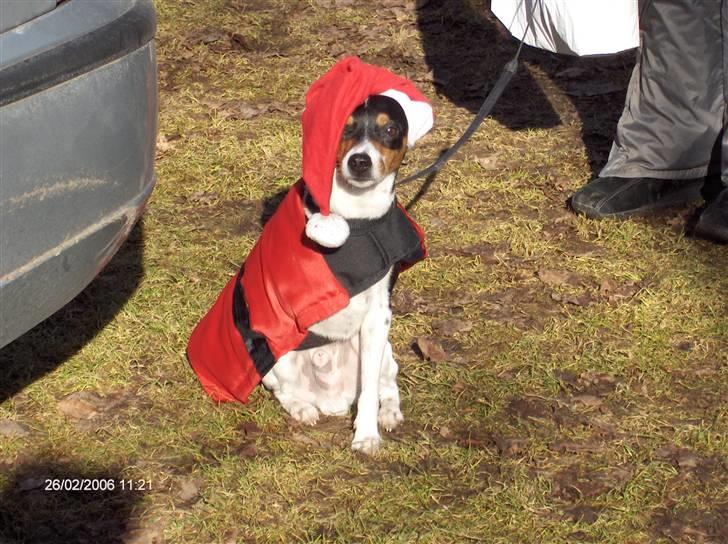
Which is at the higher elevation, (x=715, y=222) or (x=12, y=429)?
(x=12, y=429)

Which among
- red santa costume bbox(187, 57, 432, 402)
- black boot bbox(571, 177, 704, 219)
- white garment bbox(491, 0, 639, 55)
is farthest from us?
black boot bbox(571, 177, 704, 219)

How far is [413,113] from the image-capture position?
326 centimetres

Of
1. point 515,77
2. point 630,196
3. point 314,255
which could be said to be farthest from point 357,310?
point 515,77

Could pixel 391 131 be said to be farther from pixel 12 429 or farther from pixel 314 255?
pixel 12 429

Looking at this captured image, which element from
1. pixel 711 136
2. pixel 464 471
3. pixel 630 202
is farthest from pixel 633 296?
pixel 464 471

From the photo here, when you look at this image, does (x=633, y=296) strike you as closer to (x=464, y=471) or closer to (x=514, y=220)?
(x=514, y=220)

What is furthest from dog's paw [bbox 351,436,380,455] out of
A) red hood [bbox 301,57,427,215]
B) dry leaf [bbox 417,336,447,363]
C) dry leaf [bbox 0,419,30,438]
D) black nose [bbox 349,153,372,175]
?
dry leaf [bbox 0,419,30,438]

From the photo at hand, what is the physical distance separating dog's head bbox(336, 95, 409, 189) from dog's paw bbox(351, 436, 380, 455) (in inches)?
33.6

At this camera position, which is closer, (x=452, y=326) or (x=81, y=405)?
(x=81, y=405)

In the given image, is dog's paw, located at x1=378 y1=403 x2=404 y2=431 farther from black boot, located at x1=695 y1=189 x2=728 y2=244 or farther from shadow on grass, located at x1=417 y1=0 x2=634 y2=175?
shadow on grass, located at x1=417 y1=0 x2=634 y2=175

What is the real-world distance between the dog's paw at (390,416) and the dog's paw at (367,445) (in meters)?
0.13

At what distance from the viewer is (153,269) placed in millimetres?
4504

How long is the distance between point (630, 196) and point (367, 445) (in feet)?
7.16

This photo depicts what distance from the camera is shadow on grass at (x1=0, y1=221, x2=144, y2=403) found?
149 inches
